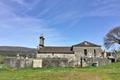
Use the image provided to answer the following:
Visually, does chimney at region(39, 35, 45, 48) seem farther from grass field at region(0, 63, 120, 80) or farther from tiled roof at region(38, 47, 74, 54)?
grass field at region(0, 63, 120, 80)

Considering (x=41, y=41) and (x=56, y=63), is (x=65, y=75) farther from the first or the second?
(x=41, y=41)

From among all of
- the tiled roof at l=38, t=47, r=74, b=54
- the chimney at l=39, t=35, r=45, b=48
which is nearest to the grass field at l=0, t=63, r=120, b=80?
the tiled roof at l=38, t=47, r=74, b=54

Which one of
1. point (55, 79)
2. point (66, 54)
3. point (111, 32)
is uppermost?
point (111, 32)

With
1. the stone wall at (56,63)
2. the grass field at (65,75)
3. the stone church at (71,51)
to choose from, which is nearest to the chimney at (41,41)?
the stone church at (71,51)

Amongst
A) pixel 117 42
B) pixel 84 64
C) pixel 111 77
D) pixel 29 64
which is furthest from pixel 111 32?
pixel 111 77

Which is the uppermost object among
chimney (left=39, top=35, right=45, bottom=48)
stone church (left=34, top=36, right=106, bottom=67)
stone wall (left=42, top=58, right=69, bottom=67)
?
chimney (left=39, top=35, right=45, bottom=48)

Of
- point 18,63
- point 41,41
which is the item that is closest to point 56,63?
point 18,63

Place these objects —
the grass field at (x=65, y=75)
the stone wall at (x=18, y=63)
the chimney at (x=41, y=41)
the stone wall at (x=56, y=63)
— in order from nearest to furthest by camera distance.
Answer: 1. the grass field at (x=65, y=75)
2. the stone wall at (x=18, y=63)
3. the stone wall at (x=56, y=63)
4. the chimney at (x=41, y=41)

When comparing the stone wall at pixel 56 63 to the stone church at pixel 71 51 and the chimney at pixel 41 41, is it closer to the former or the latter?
the stone church at pixel 71 51

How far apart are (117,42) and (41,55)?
29.3m

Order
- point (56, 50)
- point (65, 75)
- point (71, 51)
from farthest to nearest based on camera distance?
point (56, 50) → point (71, 51) → point (65, 75)

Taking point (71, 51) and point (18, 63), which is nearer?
point (18, 63)

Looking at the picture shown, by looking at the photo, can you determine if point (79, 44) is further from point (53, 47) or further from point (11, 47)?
point (11, 47)

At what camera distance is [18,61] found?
55406 millimetres
